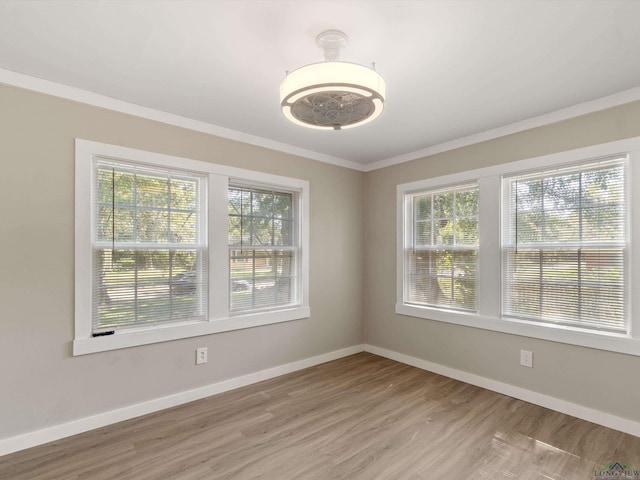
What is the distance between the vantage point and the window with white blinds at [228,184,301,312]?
10.8 ft

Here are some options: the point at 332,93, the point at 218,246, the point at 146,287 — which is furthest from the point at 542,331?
the point at 146,287

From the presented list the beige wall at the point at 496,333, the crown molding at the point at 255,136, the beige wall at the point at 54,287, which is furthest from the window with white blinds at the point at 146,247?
the beige wall at the point at 496,333

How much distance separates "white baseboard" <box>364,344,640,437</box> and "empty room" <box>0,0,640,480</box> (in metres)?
0.02

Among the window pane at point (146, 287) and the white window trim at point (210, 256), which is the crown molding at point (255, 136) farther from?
the window pane at point (146, 287)

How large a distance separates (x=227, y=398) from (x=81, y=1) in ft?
9.65

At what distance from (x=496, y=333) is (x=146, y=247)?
3253 millimetres

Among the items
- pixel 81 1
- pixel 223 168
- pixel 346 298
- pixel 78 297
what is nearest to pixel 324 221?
pixel 346 298

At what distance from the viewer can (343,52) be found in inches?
76.8

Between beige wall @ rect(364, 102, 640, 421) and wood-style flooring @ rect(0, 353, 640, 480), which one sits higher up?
beige wall @ rect(364, 102, 640, 421)

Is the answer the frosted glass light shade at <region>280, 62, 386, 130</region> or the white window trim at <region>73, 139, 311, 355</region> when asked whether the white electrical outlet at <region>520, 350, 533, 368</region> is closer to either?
the white window trim at <region>73, 139, 311, 355</region>

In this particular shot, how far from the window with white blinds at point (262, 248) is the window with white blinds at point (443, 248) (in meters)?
1.39

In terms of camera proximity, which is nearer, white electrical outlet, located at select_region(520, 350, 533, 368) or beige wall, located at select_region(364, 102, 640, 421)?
beige wall, located at select_region(364, 102, 640, 421)

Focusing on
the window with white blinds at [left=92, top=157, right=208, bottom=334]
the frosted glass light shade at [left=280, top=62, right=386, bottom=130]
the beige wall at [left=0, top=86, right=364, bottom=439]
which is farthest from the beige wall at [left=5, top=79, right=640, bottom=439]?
the frosted glass light shade at [left=280, top=62, right=386, bottom=130]

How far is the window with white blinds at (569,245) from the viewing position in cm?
252
